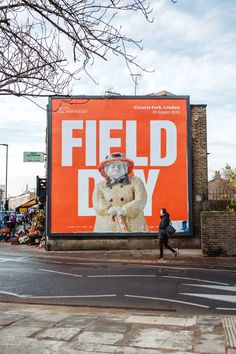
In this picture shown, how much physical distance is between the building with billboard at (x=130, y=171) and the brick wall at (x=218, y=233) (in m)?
2.36

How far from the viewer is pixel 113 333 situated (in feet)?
20.5

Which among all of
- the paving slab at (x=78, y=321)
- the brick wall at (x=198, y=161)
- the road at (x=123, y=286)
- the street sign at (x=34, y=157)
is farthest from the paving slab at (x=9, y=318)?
the street sign at (x=34, y=157)

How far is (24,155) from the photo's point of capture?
83.0ft

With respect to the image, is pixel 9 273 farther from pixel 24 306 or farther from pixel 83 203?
pixel 83 203

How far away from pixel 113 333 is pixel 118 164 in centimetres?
1504

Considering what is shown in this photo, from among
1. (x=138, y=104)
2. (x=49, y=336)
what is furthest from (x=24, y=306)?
(x=138, y=104)

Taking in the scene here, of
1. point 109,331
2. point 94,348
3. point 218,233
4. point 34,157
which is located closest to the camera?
point 94,348

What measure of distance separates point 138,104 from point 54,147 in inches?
166

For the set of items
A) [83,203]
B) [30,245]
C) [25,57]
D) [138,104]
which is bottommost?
[30,245]

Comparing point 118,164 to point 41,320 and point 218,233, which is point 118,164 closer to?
point 218,233

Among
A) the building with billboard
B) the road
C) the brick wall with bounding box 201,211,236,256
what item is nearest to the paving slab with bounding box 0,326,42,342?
the road

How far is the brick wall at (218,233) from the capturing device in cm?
1808

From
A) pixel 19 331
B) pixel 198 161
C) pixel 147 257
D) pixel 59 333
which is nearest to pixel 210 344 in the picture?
pixel 59 333

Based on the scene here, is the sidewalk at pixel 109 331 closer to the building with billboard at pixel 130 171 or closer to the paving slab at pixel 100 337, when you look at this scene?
the paving slab at pixel 100 337
